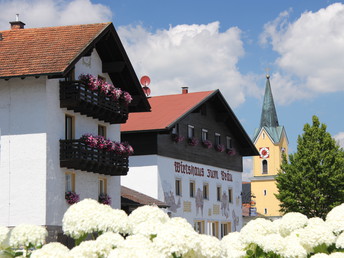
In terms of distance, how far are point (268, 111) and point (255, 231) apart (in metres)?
98.8

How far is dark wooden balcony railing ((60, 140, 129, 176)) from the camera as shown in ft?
79.8

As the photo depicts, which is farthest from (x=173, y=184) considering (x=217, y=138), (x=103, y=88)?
(x=103, y=88)

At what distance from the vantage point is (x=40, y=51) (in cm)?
2500

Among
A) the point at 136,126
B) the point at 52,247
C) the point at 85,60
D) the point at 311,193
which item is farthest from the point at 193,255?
the point at 311,193

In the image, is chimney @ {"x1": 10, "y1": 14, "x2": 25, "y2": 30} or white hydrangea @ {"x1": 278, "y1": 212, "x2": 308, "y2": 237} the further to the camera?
chimney @ {"x1": 10, "y1": 14, "x2": 25, "y2": 30}

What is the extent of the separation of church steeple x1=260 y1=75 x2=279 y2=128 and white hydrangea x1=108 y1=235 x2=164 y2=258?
99.3m

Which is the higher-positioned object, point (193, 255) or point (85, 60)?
point (85, 60)

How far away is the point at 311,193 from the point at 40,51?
1026 inches

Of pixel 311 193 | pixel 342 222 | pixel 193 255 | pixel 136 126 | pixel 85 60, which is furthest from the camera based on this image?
pixel 311 193

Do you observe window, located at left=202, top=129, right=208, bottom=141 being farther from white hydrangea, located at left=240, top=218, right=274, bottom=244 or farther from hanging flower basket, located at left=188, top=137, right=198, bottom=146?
white hydrangea, located at left=240, top=218, right=274, bottom=244

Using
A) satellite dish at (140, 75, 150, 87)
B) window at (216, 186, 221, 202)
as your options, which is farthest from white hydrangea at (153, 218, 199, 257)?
satellite dish at (140, 75, 150, 87)

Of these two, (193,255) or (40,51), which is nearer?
(193,255)

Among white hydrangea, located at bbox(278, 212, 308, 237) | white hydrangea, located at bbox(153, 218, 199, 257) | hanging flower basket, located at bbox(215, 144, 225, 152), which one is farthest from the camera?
hanging flower basket, located at bbox(215, 144, 225, 152)

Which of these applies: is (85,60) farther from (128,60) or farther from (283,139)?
(283,139)
